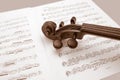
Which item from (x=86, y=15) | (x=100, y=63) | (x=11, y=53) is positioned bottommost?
(x=100, y=63)

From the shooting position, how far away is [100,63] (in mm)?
907

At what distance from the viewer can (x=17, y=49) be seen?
0.95 meters

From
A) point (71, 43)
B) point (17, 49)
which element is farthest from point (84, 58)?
point (17, 49)

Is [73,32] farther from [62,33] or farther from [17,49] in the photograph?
[17,49]

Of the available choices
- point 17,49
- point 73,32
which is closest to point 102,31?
point 73,32

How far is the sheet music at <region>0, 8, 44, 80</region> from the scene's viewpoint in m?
0.85

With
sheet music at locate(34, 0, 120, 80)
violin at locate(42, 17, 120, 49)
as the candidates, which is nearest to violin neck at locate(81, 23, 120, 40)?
violin at locate(42, 17, 120, 49)

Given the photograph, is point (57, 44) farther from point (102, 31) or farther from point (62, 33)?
point (102, 31)

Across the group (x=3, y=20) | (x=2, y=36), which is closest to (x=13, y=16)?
(x=3, y=20)

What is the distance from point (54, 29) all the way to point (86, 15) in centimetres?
29

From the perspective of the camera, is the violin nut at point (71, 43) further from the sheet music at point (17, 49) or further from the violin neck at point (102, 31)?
the sheet music at point (17, 49)

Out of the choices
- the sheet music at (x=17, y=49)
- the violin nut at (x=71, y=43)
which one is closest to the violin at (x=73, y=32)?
the violin nut at (x=71, y=43)

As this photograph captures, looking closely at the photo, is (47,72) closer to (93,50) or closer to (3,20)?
(93,50)

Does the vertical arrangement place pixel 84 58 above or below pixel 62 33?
below
